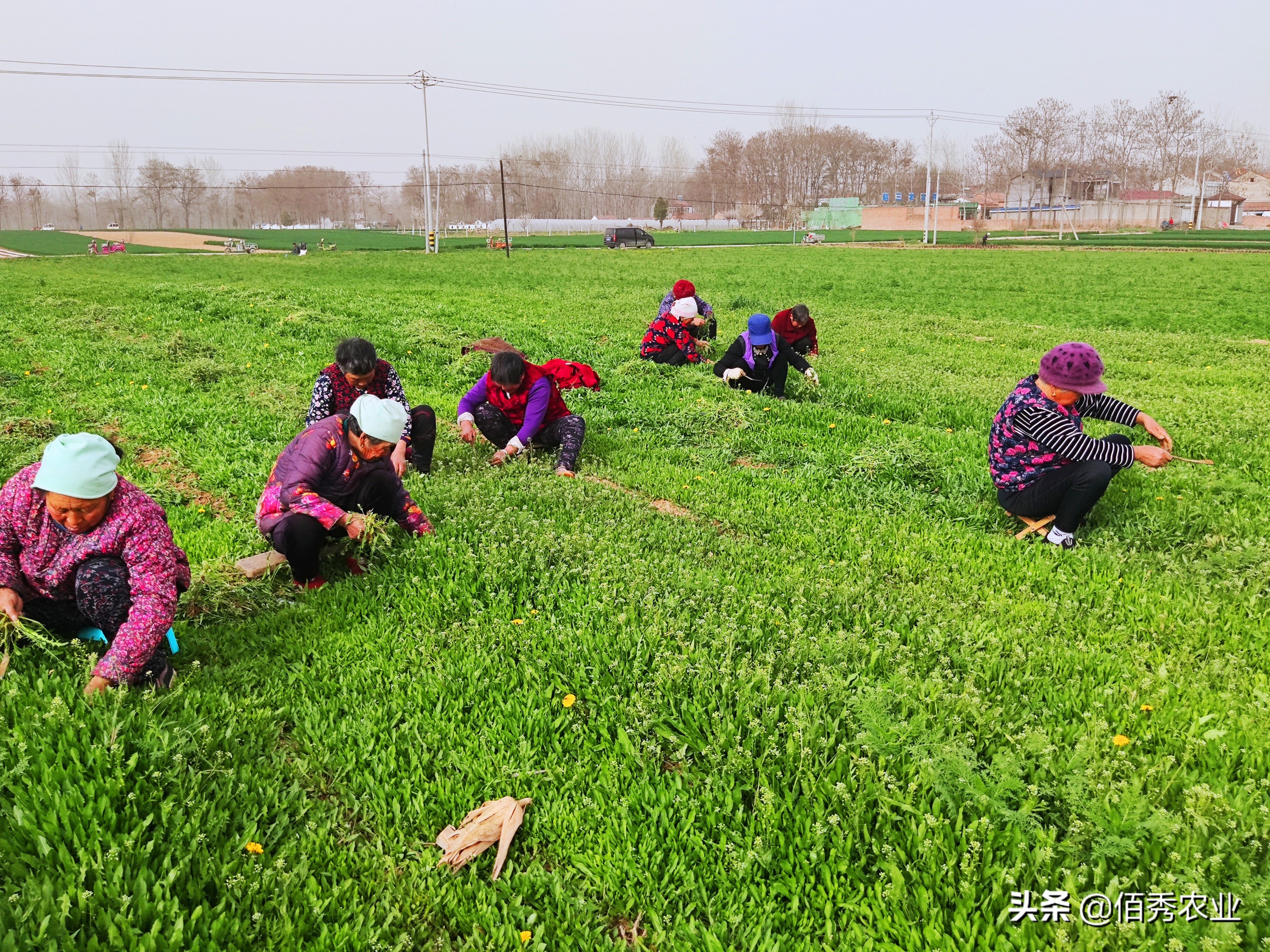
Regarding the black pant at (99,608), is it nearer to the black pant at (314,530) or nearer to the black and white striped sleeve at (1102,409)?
the black pant at (314,530)

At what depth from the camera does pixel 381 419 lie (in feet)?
13.9

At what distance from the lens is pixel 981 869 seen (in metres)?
2.44

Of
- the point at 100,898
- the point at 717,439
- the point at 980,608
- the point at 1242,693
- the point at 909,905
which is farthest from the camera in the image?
the point at 717,439

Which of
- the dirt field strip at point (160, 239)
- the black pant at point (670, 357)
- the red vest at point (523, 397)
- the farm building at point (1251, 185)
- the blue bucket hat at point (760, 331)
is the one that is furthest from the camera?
the farm building at point (1251, 185)

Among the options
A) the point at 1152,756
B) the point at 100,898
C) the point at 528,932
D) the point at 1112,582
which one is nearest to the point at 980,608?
the point at 1112,582

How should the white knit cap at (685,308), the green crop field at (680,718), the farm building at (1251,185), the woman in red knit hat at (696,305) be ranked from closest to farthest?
the green crop field at (680,718), the white knit cap at (685,308), the woman in red knit hat at (696,305), the farm building at (1251,185)

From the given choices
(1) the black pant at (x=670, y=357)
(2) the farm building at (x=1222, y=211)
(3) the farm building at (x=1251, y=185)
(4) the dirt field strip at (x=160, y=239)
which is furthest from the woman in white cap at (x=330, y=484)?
(3) the farm building at (x=1251, y=185)

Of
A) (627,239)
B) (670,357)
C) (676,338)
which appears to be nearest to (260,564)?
(670,357)

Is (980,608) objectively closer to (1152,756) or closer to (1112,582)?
(1112,582)

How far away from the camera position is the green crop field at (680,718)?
2.37 metres

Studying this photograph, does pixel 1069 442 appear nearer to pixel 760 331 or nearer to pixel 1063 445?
pixel 1063 445

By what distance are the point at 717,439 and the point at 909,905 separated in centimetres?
546

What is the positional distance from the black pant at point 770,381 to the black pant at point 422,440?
13.9ft

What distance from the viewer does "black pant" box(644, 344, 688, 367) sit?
1066 centimetres
